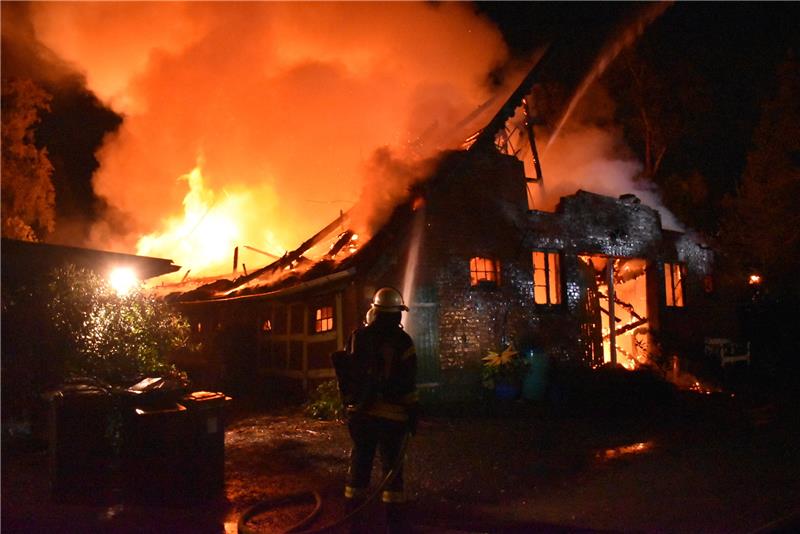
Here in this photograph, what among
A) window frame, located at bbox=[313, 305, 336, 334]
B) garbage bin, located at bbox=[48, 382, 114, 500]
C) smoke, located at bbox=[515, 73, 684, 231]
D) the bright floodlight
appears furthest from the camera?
smoke, located at bbox=[515, 73, 684, 231]

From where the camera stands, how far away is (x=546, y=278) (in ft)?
40.7

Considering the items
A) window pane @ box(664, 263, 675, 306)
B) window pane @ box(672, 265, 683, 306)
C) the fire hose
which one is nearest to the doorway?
window pane @ box(664, 263, 675, 306)

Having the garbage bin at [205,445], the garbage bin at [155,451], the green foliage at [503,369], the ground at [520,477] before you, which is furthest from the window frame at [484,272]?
the garbage bin at [155,451]

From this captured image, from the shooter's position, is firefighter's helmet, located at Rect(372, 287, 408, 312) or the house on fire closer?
firefighter's helmet, located at Rect(372, 287, 408, 312)

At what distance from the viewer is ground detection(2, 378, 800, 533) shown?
4531 mm

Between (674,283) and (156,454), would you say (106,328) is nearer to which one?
(156,454)

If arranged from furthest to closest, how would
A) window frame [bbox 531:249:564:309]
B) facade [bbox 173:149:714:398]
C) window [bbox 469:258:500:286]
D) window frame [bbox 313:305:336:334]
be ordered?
window frame [bbox 531:249:564:309] < window [bbox 469:258:500:286] < window frame [bbox 313:305:336:334] < facade [bbox 173:149:714:398]

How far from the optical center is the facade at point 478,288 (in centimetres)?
1045

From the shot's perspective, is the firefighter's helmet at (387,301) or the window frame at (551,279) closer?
the firefighter's helmet at (387,301)

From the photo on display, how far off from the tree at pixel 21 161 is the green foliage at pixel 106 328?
838cm

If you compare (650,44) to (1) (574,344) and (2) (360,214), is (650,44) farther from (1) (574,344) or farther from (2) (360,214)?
(2) (360,214)

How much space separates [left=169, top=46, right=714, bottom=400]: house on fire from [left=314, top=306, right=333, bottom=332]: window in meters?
0.04

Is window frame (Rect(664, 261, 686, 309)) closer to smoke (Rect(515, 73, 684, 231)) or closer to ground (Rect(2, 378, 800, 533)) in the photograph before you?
smoke (Rect(515, 73, 684, 231))

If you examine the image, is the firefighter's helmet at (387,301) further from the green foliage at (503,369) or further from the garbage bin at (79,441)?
the green foliage at (503,369)
